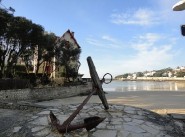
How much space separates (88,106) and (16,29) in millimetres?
21513

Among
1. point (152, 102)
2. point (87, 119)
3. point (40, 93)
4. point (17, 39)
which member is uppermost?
point (17, 39)

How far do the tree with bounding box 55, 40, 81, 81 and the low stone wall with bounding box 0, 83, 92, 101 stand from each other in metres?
2.88

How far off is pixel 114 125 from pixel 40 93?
21.2 metres

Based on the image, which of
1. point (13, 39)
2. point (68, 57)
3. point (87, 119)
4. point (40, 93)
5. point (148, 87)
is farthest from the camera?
point (148, 87)

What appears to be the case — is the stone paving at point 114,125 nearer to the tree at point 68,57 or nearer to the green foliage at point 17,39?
the green foliage at point 17,39

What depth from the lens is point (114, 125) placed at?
7137 millimetres

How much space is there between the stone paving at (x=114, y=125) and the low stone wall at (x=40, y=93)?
1640 cm

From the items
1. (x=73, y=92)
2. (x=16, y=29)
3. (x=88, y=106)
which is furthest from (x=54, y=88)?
(x=88, y=106)

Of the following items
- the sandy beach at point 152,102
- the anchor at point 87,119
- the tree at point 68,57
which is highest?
the tree at point 68,57

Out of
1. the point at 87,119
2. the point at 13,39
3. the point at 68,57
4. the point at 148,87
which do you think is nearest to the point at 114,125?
the point at 87,119

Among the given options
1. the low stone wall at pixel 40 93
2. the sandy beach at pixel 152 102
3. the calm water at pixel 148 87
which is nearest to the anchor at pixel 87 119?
the sandy beach at pixel 152 102

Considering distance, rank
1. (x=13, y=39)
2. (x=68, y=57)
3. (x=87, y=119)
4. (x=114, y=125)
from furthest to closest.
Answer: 1. (x=68, y=57)
2. (x=13, y=39)
3. (x=114, y=125)
4. (x=87, y=119)

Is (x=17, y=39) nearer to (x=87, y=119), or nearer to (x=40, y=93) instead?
(x=40, y=93)

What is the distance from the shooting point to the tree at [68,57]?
35.3 m
